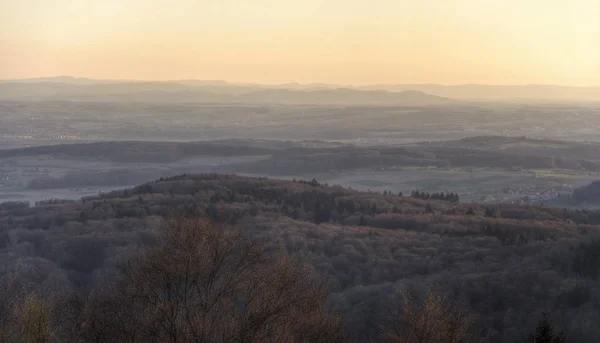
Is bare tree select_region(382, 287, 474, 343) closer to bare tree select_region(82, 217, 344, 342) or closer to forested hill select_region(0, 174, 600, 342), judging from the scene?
bare tree select_region(82, 217, 344, 342)

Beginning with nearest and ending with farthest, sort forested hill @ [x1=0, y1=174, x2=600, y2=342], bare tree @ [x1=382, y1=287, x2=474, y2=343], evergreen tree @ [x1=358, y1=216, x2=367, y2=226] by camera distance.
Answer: bare tree @ [x1=382, y1=287, x2=474, y2=343] → forested hill @ [x1=0, y1=174, x2=600, y2=342] → evergreen tree @ [x1=358, y1=216, x2=367, y2=226]

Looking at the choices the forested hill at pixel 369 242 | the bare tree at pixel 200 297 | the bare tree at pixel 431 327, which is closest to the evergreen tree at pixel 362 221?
the forested hill at pixel 369 242

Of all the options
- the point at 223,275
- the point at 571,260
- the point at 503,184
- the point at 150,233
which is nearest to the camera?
the point at 223,275

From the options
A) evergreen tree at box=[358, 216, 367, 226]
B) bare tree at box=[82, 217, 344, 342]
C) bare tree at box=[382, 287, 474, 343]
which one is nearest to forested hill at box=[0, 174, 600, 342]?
evergreen tree at box=[358, 216, 367, 226]

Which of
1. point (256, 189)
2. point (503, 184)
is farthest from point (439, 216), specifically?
point (503, 184)

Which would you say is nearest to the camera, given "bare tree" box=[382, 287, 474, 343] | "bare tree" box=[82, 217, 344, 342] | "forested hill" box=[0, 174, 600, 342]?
"bare tree" box=[82, 217, 344, 342]

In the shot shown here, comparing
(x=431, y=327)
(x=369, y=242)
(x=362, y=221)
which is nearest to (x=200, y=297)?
(x=431, y=327)

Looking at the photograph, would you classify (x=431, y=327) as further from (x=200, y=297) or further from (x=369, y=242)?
(x=369, y=242)

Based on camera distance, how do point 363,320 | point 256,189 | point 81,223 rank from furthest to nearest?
point 256,189, point 81,223, point 363,320

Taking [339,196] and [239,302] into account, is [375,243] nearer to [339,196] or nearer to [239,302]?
[339,196]
